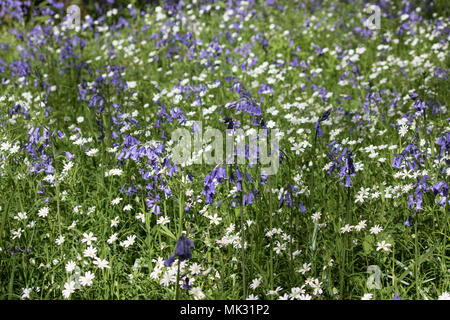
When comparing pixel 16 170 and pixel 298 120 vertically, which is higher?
pixel 298 120

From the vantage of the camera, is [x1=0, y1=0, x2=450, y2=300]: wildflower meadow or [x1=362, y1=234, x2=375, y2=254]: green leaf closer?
[x1=0, y1=0, x2=450, y2=300]: wildflower meadow

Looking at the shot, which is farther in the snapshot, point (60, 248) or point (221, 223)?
point (221, 223)

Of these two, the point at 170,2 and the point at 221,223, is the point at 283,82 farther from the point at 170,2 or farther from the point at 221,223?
the point at 170,2

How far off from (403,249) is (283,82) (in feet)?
9.42

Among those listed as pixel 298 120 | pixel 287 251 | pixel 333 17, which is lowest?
pixel 287 251

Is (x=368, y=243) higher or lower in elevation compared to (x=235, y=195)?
lower

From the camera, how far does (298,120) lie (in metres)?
3.83

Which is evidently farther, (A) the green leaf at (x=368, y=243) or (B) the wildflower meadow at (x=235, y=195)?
(A) the green leaf at (x=368, y=243)

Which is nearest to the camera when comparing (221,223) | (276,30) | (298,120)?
(221,223)

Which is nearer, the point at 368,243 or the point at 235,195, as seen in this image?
the point at 368,243

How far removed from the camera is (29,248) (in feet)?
8.57
